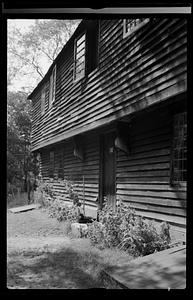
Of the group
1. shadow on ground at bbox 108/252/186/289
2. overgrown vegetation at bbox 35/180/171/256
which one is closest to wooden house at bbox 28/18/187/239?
overgrown vegetation at bbox 35/180/171/256

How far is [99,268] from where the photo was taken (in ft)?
16.8

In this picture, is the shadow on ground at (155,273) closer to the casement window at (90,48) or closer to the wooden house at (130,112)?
the wooden house at (130,112)

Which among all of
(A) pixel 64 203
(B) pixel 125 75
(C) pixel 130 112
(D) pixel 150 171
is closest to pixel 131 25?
(B) pixel 125 75

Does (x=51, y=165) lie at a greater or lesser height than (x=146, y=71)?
lesser

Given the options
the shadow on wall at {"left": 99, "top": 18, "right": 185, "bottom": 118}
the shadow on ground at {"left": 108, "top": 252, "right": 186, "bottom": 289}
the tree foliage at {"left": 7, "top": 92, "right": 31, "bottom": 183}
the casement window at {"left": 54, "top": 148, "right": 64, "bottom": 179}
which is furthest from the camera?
the tree foliage at {"left": 7, "top": 92, "right": 31, "bottom": 183}

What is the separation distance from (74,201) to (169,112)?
5.71 metres

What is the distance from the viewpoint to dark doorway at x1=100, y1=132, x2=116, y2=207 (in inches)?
355

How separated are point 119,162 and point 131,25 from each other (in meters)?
3.16

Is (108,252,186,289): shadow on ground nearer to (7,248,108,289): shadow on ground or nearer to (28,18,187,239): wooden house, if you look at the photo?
(7,248,108,289): shadow on ground

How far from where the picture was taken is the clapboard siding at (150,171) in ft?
19.9

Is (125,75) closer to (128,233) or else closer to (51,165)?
(128,233)

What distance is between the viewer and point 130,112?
6637 mm

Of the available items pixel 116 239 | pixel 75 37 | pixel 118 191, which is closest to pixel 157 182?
pixel 116 239

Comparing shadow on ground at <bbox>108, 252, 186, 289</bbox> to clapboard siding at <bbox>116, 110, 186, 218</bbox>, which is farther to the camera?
clapboard siding at <bbox>116, 110, 186, 218</bbox>
